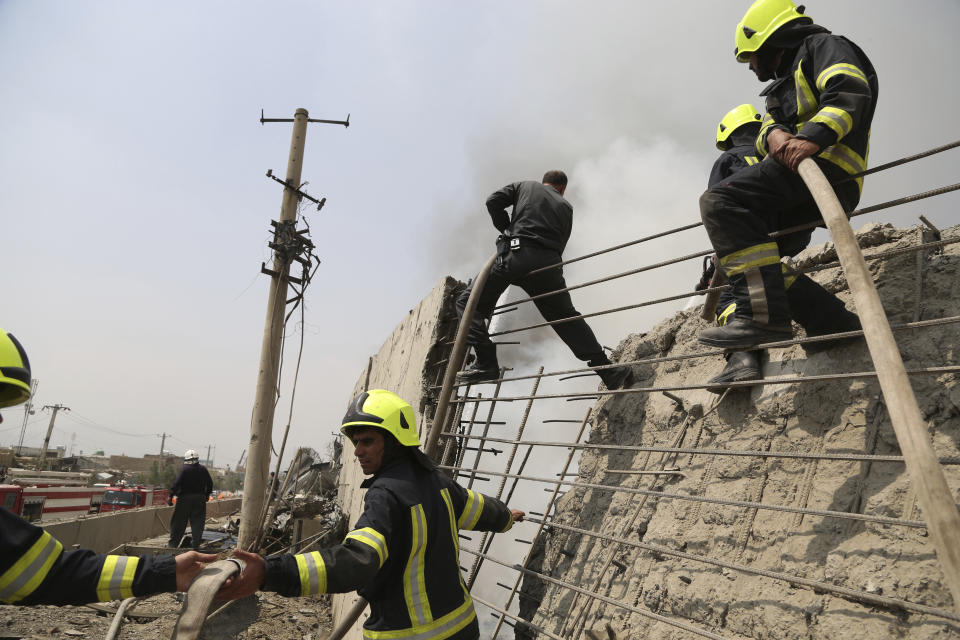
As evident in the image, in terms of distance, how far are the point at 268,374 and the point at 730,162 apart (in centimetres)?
764

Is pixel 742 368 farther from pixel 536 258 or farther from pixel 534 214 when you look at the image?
pixel 534 214

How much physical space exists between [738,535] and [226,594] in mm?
1876

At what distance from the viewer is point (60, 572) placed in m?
1.80

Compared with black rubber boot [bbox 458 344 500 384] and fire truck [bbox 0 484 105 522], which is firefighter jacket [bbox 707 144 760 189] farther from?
fire truck [bbox 0 484 105 522]

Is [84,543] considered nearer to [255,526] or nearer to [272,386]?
[255,526]

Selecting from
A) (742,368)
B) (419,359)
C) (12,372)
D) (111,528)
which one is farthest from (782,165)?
(111,528)

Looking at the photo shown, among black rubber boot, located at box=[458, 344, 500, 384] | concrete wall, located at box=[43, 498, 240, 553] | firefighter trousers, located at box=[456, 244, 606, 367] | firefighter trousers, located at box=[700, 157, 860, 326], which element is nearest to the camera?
firefighter trousers, located at box=[700, 157, 860, 326]

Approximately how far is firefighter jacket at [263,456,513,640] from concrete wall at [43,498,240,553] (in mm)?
7007

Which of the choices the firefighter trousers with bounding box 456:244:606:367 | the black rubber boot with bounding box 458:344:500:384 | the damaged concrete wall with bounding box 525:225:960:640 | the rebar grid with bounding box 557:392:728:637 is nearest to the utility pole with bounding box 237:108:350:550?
the black rubber boot with bounding box 458:344:500:384

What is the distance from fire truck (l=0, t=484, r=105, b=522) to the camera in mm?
9844

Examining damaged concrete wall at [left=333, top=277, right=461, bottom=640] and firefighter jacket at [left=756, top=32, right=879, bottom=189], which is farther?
damaged concrete wall at [left=333, top=277, right=461, bottom=640]

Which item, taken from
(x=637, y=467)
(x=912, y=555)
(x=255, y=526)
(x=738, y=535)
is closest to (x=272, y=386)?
(x=255, y=526)

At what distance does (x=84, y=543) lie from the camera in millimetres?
9227

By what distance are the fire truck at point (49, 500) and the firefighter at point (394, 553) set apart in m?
9.87
